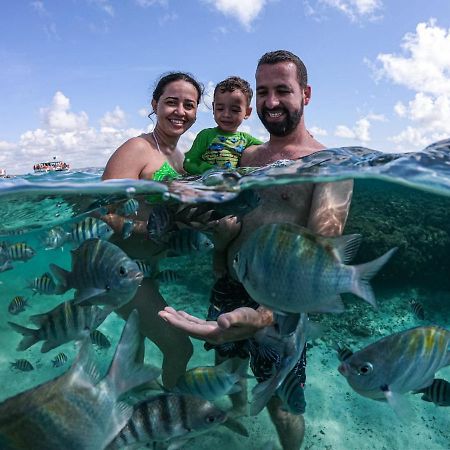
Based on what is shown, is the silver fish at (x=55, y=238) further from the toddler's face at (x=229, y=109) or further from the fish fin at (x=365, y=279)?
the fish fin at (x=365, y=279)

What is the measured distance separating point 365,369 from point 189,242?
7.78 ft

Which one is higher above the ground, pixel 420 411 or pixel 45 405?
pixel 45 405

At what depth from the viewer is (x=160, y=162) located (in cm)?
587

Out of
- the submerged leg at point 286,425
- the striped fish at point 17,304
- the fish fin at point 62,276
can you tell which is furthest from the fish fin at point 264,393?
the striped fish at point 17,304

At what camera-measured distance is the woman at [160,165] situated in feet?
18.4

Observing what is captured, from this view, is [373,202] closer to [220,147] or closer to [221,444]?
[220,147]

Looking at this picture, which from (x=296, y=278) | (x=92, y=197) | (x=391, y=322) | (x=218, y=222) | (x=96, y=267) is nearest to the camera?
(x=296, y=278)

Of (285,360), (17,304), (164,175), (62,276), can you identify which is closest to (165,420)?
(285,360)

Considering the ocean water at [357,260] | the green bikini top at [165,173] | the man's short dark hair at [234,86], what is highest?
the man's short dark hair at [234,86]

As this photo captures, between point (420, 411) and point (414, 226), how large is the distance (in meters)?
6.48

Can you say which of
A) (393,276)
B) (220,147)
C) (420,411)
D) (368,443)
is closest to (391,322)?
(393,276)

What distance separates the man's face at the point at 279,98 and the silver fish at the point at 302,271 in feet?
9.05

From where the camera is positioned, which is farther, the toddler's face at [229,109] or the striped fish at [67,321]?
the toddler's face at [229,109]

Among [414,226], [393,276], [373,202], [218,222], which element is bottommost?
[393,276]
